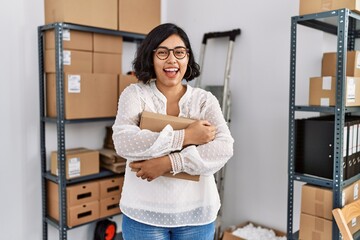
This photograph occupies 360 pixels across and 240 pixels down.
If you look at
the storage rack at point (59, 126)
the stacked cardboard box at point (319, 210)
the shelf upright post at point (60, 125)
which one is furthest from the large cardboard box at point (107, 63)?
the stacked cardboard box at point (319, 210)

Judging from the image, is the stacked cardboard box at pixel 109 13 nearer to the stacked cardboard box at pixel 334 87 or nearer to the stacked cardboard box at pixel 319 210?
the stacked cardboard box at pixel 334 87

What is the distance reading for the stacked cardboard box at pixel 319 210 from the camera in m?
1.85

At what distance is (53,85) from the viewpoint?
7.81 ft

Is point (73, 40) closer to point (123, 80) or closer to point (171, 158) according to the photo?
point (123, 80)

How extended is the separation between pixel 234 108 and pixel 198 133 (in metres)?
1.63

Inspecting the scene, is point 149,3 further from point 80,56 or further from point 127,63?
point 80,56

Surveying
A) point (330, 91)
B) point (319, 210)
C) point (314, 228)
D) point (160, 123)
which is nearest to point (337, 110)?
point (330, 91)

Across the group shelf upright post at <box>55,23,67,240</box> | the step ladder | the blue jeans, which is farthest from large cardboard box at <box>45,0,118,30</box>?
the blue jeans

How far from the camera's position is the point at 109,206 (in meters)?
2.62

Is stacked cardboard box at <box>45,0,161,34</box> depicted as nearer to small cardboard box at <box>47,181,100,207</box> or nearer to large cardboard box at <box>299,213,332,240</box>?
small cardboard box at <box>47,181,100,207</box>

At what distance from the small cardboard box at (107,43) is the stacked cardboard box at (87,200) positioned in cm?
96

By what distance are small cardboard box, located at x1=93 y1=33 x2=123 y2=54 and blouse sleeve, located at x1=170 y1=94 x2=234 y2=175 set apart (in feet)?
4.72

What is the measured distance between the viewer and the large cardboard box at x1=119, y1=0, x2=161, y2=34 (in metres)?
2.63

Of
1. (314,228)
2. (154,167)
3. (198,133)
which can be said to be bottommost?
(314,228)
